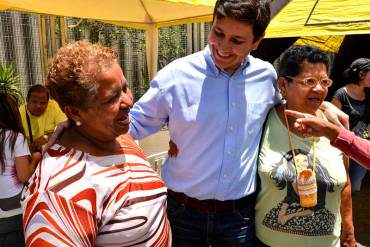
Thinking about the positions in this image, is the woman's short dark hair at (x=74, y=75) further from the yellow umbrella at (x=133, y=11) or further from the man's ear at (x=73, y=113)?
the yellow umbrella at (x=133, y=11)

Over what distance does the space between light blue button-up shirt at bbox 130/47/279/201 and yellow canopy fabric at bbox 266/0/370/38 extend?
68.8 inches

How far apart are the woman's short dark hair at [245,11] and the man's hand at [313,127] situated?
44 centimetres

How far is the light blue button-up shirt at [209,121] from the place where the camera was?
1761 millimetres

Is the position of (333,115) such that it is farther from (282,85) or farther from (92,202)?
(92,202)

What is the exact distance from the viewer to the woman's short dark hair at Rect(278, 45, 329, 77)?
5.98 feet

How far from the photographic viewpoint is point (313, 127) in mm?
1625

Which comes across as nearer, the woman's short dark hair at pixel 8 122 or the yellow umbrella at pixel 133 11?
the woman's short dark hair at pixel 8 122

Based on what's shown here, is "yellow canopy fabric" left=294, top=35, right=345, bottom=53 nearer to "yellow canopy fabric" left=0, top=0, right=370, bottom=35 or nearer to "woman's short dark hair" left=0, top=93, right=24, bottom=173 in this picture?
"yellow canopy fabric" left=0, top=0, right=370, bottom=35

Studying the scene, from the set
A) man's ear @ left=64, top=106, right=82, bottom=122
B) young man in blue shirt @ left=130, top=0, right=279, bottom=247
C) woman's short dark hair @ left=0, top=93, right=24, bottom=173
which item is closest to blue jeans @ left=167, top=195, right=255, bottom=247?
young man in blue shirt @ left=130, top=0, right=279, bottom=247

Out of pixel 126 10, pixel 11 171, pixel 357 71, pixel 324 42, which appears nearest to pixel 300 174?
pixel 11 171

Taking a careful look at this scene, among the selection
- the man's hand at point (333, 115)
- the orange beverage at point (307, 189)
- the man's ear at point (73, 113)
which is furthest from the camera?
the man's hand at point (333, 115)

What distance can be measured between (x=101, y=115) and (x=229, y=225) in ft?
3.05

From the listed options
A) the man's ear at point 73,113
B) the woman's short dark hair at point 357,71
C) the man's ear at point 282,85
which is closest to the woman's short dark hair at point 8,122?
the man's ear at point 73,113

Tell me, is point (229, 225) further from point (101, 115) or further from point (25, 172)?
point (25, 172)
